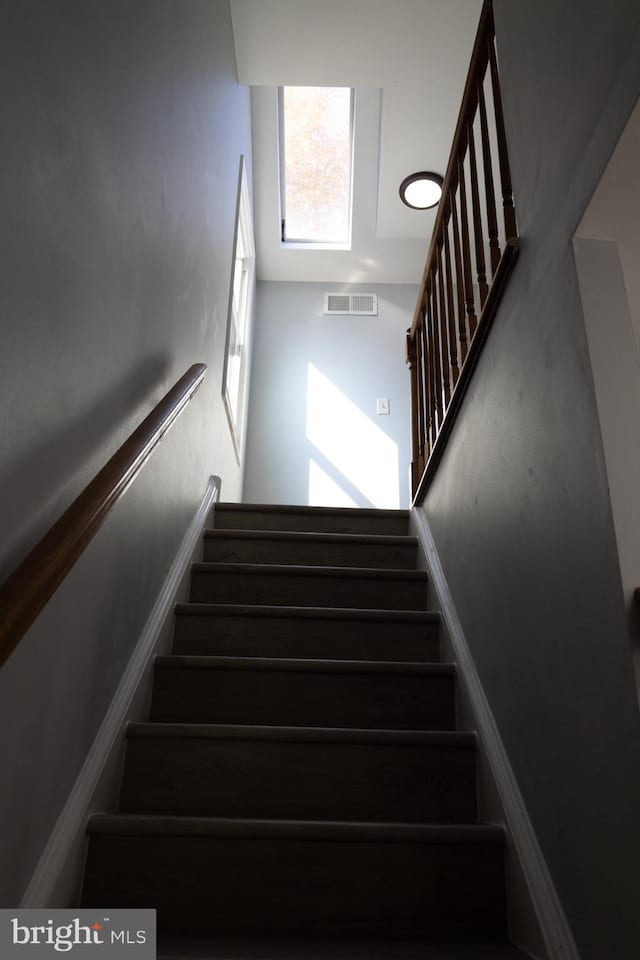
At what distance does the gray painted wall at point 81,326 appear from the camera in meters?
1.05

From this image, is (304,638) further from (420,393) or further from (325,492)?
(325,492)

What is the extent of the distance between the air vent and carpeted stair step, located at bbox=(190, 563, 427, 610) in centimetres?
346

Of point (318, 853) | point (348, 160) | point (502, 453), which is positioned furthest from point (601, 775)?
point (348, 160)

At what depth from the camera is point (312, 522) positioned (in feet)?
10.2

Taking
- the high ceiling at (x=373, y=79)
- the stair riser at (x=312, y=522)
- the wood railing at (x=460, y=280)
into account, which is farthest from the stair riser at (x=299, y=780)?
the high ceiling at (x=373, y=79)

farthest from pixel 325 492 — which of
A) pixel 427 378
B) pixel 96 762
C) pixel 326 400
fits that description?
pixel 96 762

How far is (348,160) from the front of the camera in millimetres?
4984

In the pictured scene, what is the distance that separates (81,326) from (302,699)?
1.17m

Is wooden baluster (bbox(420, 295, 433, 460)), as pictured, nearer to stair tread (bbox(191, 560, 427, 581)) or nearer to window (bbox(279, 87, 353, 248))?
stair tread (bbox(191, 560, 427, 581))

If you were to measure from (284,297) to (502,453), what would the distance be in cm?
419

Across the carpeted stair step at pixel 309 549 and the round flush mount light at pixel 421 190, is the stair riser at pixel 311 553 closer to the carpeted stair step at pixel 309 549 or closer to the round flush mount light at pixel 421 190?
the carpeted stair step at pixel 309 549

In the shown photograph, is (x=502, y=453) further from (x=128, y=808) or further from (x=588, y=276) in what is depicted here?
(x=128, y=808)

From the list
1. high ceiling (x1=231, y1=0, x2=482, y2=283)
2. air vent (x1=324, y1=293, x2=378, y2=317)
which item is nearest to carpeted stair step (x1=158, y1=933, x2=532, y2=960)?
high ceiling (x1=231, y1=0, x2=482, y2=283)

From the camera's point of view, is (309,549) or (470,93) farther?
(309,549)
